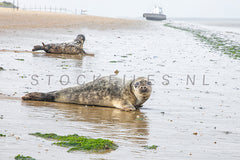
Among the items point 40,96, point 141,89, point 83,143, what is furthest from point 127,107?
point 83,143

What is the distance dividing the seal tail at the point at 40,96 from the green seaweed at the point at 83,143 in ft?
8.57

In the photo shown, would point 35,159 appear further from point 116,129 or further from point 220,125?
point 220,125

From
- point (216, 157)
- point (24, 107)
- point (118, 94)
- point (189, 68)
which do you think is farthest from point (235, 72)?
point (216, 157)

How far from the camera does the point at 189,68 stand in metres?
14.1

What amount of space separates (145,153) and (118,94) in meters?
3.27

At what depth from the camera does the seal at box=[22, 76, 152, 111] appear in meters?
8.10

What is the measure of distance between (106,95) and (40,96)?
1.18 metres

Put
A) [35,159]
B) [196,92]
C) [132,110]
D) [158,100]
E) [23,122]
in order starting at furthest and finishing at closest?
[196,92]
[158,100]
[132,110]
[23,122]
[35,159]

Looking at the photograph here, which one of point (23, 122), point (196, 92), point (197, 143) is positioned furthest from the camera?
point (196, 92)

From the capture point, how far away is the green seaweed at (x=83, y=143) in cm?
500

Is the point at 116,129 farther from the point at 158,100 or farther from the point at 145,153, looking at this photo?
the point at 158,100

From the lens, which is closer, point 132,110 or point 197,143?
point 197,143

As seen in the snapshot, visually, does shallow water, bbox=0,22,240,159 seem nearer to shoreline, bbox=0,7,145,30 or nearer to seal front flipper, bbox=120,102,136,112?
seal front flipper, bbox=120,102,136,112

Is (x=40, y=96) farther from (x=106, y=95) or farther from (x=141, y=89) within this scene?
(x=141, y=89)
